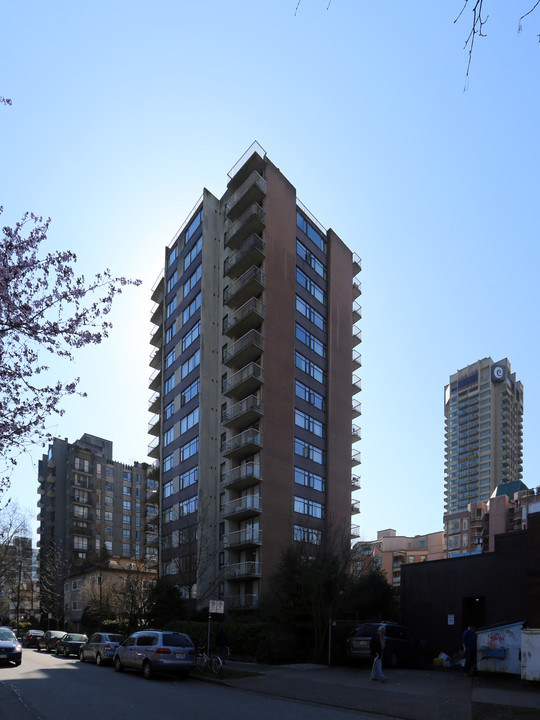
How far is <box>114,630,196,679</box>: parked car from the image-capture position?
23.6 metres

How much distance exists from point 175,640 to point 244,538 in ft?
68.3

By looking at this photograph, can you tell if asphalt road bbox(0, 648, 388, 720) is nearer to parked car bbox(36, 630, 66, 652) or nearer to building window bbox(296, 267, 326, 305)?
parked car bbox(36, 630, 66, 652)

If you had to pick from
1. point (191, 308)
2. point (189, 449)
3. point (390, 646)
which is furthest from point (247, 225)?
point (390, 646)

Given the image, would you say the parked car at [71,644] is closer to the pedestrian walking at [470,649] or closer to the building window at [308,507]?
the building window at [308,507]

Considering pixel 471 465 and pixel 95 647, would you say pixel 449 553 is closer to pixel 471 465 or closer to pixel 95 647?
pixel 471 465

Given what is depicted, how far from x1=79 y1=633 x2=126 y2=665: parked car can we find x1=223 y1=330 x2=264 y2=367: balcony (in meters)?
20.6

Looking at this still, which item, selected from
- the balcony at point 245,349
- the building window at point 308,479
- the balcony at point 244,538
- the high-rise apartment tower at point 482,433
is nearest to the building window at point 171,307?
the balcony at point 245,349

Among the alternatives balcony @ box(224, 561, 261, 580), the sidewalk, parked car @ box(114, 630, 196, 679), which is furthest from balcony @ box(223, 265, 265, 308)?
the sidewalk

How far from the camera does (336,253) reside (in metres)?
58.1

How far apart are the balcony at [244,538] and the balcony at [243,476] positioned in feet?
9.83

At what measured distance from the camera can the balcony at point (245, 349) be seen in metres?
46.8

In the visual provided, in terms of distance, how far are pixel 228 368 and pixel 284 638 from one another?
25443mm

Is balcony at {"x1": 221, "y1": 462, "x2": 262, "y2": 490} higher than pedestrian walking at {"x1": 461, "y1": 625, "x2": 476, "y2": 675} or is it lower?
higher

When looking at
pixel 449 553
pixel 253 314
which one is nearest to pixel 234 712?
pixel 253 314
